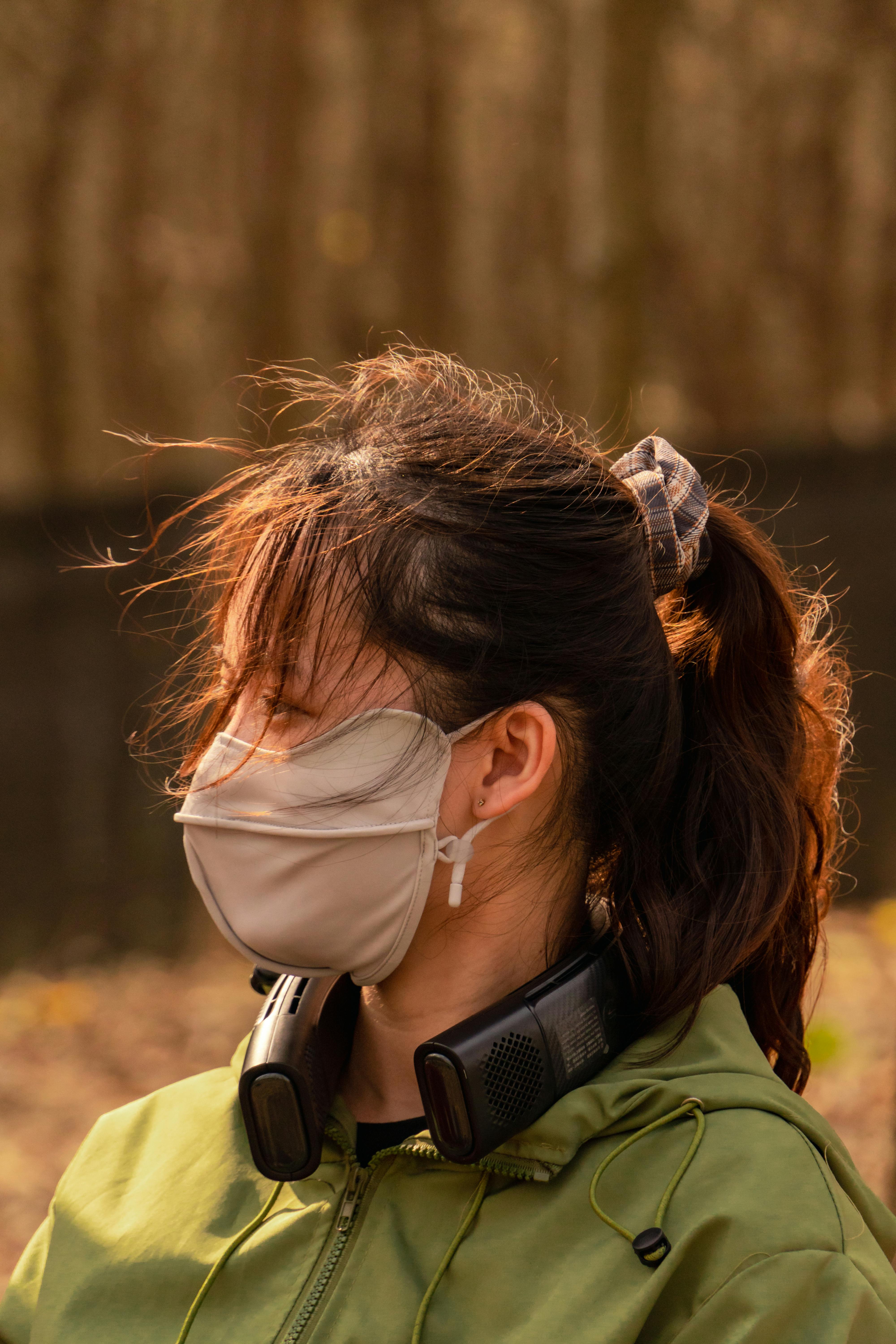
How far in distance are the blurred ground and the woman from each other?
70.3 inches

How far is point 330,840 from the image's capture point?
1496 millimetres

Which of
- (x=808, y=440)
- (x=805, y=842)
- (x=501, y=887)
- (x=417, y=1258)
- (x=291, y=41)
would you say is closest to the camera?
(x=417, y=1258)

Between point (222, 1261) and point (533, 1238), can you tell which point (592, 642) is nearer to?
point (533, 1238)

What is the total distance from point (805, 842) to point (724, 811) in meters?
0.21


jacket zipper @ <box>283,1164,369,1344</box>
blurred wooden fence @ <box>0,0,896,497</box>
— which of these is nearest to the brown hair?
jacket zipper @ <box>283,1164,369,1344</box>

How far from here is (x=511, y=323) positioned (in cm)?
428

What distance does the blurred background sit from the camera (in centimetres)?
407

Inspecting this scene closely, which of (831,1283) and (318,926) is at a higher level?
(318,926)

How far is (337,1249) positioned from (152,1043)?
2902mm

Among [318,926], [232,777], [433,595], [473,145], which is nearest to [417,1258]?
[318,926]

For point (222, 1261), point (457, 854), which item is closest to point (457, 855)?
point (457, 854)

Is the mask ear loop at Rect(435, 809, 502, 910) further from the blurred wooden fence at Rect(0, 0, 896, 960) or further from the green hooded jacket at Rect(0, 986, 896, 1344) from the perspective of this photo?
the blurred wooden fence at Rect(0, 0, 896, 960)

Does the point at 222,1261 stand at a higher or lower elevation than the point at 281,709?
lower

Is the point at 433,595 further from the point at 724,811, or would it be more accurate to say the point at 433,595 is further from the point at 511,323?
the point at 511,323
